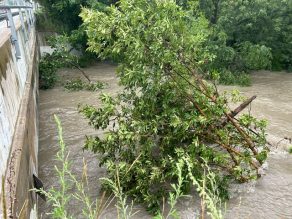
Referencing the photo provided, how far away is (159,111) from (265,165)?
2.87 metres

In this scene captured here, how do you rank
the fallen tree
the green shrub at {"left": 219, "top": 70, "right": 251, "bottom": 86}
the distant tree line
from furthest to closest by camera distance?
the green shrub at {"left": 219, "top": 70, "right": 251, "bottom": 86}, the distant tree line, the fallen tree

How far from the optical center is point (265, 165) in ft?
25.1

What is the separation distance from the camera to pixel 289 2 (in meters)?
15.6

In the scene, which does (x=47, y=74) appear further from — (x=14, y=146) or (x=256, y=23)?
(x=14, y=146)

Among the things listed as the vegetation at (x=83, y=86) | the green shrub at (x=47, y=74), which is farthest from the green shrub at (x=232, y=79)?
the green shrub at (x=47, y=74)

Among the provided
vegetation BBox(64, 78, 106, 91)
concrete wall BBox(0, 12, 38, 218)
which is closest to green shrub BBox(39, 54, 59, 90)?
vegetation BBox(64, 78, 106, 91)

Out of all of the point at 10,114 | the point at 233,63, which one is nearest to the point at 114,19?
the point at 10,114

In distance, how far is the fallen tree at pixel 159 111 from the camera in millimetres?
6051

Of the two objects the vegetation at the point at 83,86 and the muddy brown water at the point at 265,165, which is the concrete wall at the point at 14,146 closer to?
the muddy brown water at the point at 265,165

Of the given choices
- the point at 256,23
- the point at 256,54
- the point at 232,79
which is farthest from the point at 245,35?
the point at 232,79

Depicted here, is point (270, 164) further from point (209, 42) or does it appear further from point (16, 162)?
point (209, 42)

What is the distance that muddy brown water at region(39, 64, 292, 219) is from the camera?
6.11 metres

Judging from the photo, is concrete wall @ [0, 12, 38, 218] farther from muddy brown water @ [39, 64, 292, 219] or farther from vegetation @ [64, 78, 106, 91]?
vegetation @ [64, 78, 106, 91]

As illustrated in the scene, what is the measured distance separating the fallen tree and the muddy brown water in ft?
1.36
